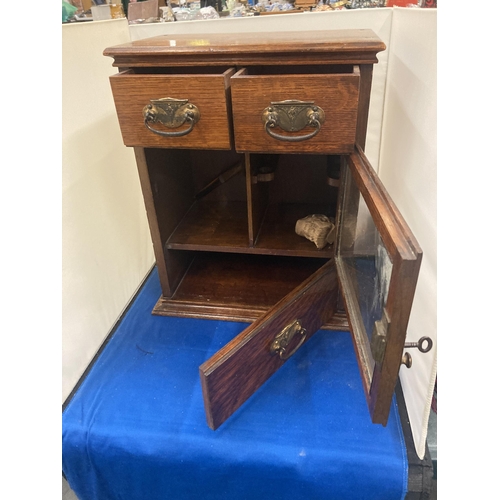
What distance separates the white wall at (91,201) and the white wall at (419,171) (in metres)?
0.63

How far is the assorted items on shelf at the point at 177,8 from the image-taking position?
98 centimetres

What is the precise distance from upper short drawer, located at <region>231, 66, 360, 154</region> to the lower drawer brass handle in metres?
0.32

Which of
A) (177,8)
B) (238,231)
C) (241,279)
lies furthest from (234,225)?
(177,8)

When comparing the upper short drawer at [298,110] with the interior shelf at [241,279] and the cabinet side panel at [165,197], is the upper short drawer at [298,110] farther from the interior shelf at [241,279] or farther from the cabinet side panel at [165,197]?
the interior shelf at [241,279]

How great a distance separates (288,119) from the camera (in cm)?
62

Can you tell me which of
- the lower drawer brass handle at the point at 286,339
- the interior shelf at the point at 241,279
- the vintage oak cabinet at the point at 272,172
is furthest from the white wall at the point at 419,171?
the interior shelf at the point at 241,279

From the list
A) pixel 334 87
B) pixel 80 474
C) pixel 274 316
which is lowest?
pixel 80 474

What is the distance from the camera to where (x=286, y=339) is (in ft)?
2.38

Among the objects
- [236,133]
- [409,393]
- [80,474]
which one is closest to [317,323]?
[409,393]

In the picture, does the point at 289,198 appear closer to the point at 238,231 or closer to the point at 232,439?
the point at 238,231

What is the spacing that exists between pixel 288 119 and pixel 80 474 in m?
0.72

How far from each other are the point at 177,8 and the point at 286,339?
1.45 m
